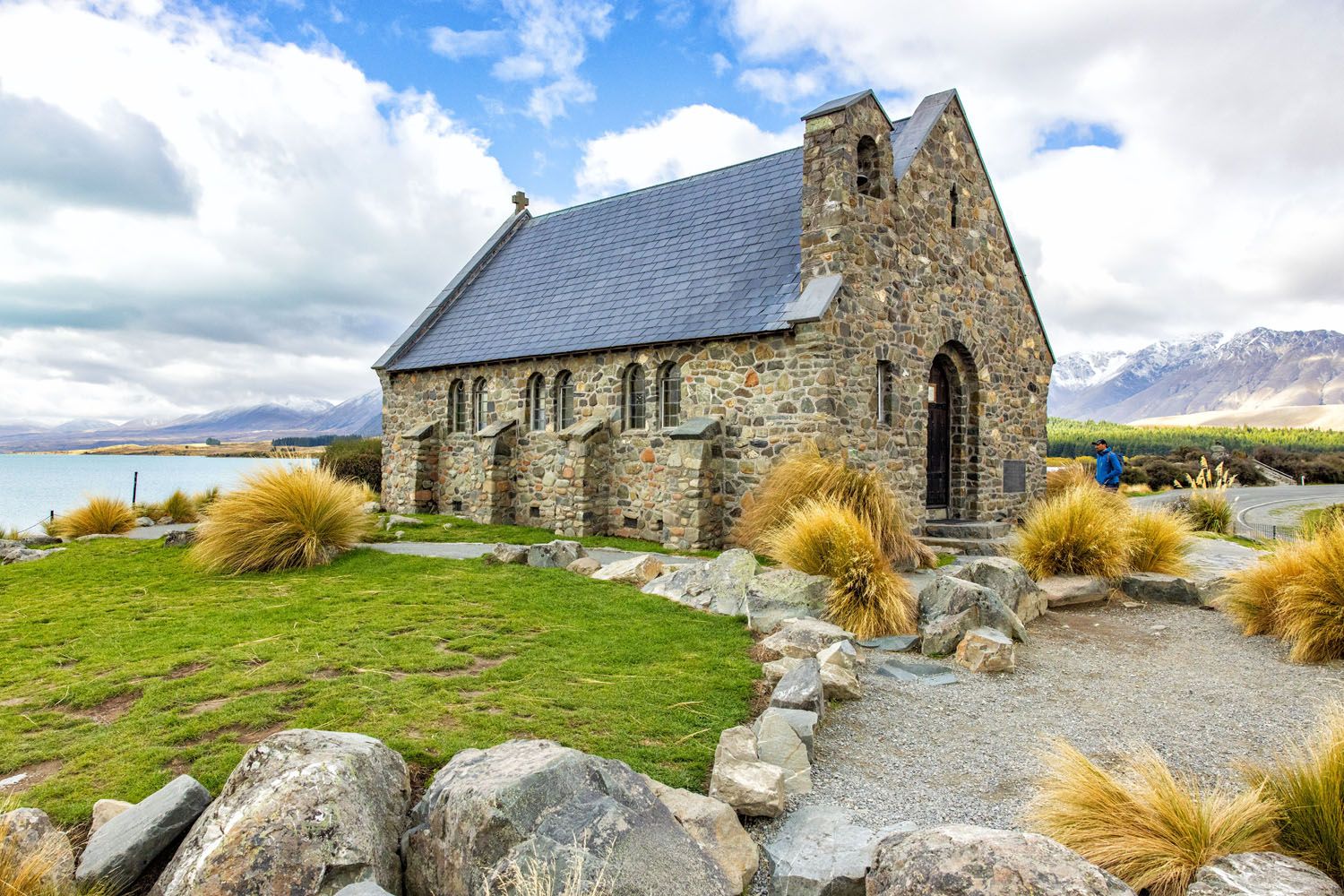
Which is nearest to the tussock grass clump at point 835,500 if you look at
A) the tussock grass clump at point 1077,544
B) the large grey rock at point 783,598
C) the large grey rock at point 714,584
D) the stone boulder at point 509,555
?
the large grey rock at point 714,584

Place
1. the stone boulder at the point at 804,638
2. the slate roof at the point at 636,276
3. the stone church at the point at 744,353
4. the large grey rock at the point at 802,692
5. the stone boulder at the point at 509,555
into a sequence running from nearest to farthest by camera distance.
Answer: the large grey rock at the point at 802,692 → the stone boulder at the point at 804,638 → the stone boulder at the point at 509,555 → the stone church at the point at 744,353 → the slate roof at the point at 636,276

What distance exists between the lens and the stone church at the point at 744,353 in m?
13.9

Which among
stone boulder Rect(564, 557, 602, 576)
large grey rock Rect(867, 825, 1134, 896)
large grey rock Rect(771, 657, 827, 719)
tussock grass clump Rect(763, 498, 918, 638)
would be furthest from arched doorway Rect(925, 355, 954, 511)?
large grey rock Rect(867, 825, 1134, 896)

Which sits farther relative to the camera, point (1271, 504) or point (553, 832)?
point (1271, 504)

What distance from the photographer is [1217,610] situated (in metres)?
9.52

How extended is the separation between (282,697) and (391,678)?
0.85 meters

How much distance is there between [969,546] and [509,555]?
8.46m

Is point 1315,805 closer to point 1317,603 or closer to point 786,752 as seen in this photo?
point 786,752

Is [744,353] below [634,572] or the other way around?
the other way around

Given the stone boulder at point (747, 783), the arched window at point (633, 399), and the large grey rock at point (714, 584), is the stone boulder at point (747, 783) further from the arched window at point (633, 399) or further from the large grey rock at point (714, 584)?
the arched window at point (633, 399)

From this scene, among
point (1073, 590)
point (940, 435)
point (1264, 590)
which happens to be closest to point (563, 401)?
point (940, 435)

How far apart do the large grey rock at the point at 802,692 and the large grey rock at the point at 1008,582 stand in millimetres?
3734

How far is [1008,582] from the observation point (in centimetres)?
919

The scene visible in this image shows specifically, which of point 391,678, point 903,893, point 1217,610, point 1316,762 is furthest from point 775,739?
point 1217,610
